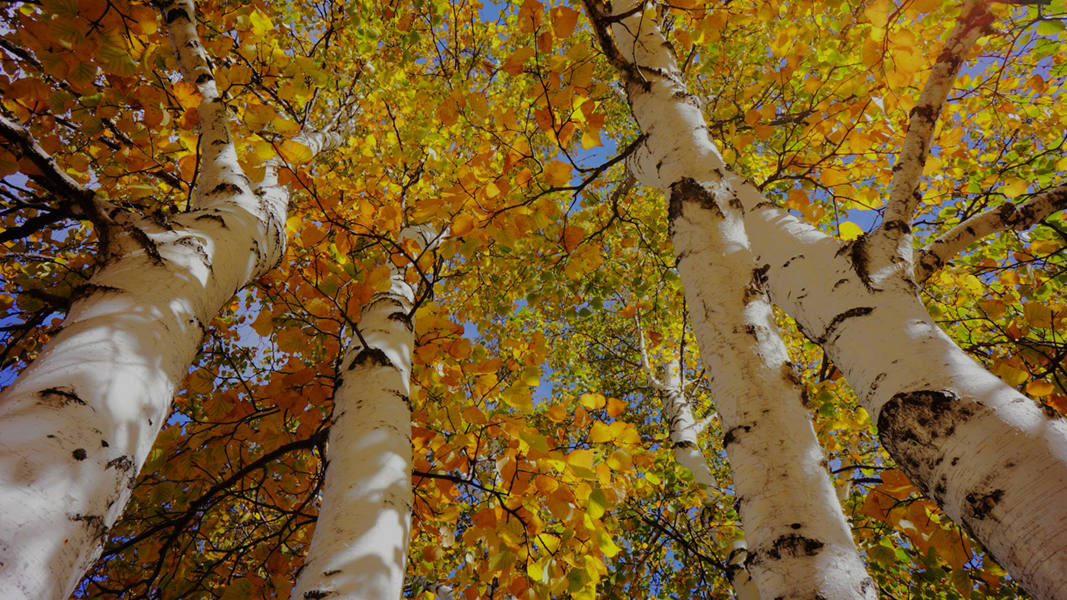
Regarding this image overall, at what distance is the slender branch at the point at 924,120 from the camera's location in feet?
5.03

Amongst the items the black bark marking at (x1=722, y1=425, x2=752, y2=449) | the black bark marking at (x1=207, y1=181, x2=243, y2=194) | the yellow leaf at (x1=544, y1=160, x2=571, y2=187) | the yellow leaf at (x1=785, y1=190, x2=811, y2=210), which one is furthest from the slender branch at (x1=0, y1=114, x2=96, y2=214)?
the yellow leaf at (x1=785, y1=190, x2=811, y2=210)

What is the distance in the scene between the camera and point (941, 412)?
1078 mm

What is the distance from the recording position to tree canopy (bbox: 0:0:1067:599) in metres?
2.22

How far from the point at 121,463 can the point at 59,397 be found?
0.64 feet

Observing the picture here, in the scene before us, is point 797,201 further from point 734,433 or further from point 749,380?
point 734,433

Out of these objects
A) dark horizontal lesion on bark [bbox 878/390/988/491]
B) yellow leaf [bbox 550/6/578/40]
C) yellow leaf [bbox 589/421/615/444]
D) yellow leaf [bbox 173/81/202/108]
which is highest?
yellow leaf [bbox 173/81/202/108]

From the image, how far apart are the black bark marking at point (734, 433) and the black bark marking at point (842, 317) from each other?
506mm

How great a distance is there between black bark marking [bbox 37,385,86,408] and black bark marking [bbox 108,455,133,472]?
5.7 inches

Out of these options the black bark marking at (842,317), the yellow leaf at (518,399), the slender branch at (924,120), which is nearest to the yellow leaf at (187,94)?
the yellow leaf at (518,399)

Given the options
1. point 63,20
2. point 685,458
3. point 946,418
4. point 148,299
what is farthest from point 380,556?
point 685,458

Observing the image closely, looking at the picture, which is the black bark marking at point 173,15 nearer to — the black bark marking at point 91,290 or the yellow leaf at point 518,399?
the black bark marking at point 91,290

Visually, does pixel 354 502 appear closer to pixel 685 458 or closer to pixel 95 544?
pixel 95 544

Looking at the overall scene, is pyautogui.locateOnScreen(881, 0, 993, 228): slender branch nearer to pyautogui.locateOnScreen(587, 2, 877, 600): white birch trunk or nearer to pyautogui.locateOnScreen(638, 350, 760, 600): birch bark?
pyautogui.locateOnScreen(587, 2, 877, 600): white birch trunk

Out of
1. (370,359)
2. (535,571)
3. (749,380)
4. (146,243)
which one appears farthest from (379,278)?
(749,380)
